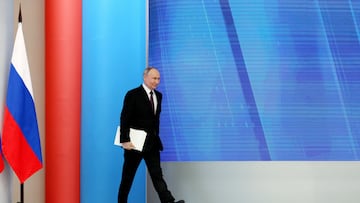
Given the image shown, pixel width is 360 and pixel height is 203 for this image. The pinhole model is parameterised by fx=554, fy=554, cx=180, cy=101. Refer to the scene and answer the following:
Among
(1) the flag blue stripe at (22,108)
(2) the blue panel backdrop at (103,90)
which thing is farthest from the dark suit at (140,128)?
(1) the flag blue stripe at (22,108)

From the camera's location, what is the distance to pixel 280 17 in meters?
5.75

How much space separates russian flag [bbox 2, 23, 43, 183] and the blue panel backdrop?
92cm

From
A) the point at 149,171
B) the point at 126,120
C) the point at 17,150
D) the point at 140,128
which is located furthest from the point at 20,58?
the point at 149,171

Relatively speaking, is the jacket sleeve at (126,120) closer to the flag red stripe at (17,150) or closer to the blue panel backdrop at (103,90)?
the blue panel backdrop at (103,90)

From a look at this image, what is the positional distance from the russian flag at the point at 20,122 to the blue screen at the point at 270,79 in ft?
5.39

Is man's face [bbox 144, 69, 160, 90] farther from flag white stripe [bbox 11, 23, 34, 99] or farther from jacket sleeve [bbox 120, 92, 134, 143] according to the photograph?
flag white stripe [bbox 11, 23, 34, 99]

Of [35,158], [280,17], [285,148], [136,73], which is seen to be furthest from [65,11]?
[285,148]

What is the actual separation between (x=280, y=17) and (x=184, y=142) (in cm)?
164

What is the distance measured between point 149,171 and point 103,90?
106cm

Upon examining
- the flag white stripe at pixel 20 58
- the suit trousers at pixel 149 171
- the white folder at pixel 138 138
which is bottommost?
the suit trousers at pixel 149 171

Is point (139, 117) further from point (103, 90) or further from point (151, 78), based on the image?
point (103, 90)

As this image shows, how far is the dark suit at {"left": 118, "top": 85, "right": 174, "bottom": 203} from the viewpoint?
5172mm

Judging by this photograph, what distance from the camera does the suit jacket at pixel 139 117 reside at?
5.18 metres

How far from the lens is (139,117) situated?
205 inches
